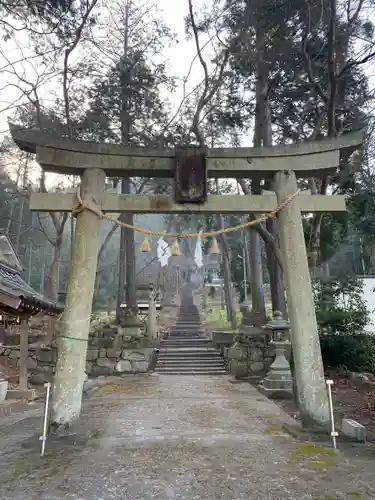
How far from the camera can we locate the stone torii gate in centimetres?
518

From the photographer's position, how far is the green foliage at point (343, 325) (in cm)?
1062

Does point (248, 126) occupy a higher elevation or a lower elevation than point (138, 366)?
higher

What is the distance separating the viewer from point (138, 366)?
13.6m

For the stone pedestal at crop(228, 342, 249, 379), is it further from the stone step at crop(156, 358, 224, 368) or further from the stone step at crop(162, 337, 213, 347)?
the stone step at crop(162, 337, 213, 347)

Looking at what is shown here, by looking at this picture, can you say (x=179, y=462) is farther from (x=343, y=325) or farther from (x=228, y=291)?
(x=228, y=291)

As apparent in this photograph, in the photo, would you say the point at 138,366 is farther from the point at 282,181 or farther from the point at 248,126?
the point at 282,181

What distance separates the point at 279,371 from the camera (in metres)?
9.29

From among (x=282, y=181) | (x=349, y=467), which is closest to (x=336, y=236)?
(x=282, y=181)

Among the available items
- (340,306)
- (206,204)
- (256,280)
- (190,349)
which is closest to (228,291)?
(190,349)

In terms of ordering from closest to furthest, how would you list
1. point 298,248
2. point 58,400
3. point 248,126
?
point 58,400 < point 298,248 < point 248,126

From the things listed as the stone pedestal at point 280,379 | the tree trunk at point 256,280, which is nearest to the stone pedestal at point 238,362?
the tree trunk at point 256,280

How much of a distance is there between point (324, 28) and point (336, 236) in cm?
575

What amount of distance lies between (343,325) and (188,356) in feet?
19.8

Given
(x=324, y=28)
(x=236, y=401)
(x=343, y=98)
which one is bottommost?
(x=236, y=401)
